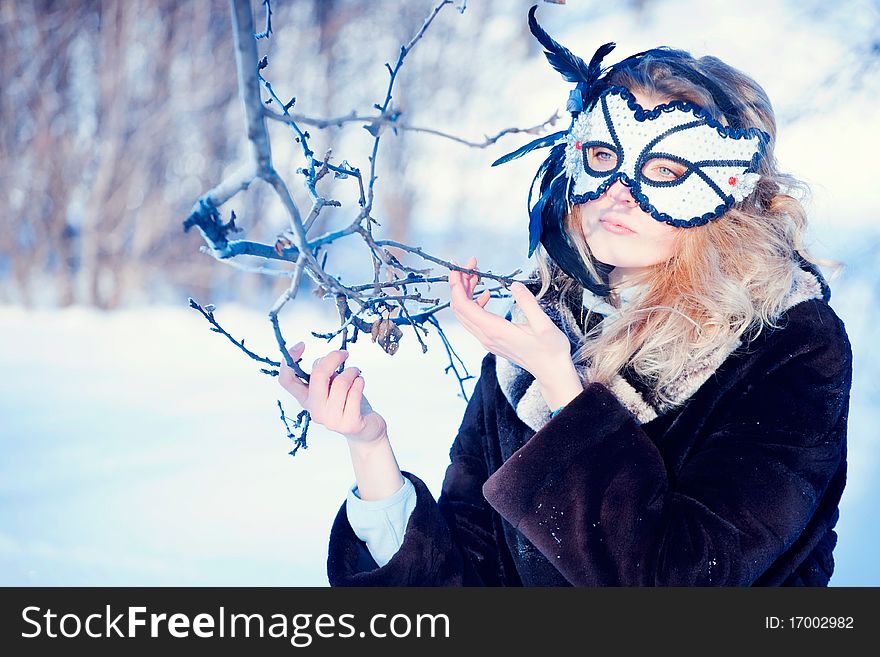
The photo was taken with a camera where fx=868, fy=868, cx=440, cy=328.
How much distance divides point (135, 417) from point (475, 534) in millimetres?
2383

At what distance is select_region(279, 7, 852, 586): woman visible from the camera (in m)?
1.18

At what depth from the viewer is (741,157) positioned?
Answer: 4.40 ft

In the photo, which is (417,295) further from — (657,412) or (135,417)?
(135,417)

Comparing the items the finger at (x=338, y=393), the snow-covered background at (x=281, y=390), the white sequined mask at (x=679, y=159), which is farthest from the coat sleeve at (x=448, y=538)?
the snow-covered background at (x=281, y=390)

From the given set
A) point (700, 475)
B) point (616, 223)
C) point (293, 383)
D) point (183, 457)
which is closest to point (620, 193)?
point (616, 223)

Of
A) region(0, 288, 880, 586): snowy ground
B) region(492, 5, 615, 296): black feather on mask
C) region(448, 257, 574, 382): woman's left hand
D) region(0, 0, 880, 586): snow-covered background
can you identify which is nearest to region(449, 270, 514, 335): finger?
region(448, 257, 574, 382): woman's left hand

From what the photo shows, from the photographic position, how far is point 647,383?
1.34 meters

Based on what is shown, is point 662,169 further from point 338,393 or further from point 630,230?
point 338,393

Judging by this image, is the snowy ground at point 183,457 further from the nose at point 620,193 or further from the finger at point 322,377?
the nose at point 620,193

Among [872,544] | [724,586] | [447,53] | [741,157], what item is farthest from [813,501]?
[447,53]

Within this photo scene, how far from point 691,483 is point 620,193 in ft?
1.51

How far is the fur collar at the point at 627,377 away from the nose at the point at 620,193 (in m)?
0.19

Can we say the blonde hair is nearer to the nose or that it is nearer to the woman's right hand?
the nose

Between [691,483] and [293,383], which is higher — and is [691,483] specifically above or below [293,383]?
below
